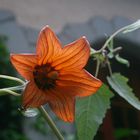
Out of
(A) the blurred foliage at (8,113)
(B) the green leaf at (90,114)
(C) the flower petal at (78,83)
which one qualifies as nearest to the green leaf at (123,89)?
(B) the green leaf at (90,114)

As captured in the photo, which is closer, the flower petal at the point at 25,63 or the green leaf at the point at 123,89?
the flower petal at the point at 25,63

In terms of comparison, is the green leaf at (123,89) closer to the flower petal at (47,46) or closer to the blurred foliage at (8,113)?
the flower petal at (47,46)

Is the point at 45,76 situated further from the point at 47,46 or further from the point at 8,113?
the point at 8,113

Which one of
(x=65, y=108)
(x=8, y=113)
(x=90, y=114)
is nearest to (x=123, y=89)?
(x=90, y=114)

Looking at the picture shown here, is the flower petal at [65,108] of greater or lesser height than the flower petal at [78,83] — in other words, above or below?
below

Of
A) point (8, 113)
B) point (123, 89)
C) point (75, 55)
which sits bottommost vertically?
point (8, 113)

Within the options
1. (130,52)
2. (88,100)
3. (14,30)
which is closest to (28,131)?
(14,30)

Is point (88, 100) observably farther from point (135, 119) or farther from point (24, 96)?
point (135, 119)
